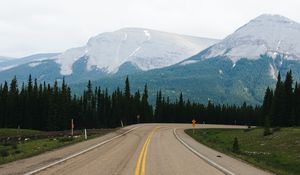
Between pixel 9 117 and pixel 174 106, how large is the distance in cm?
6084

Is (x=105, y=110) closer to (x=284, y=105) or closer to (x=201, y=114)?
(x=201, y=114)

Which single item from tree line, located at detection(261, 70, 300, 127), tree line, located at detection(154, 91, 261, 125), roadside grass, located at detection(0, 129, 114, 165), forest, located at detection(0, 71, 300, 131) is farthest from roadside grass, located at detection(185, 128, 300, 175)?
tree line, located at detection(154, 91, 261, 125)

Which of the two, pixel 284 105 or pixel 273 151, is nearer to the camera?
pixel 273 151

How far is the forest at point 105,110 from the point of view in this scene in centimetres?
9544

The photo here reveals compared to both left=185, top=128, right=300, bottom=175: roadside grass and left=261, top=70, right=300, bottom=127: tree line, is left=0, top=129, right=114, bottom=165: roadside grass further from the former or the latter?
left=261, top=70, right=300, bottom=127: tree line

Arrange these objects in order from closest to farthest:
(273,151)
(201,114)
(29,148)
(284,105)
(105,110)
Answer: (273,151) < (29,148) < (284,105) < (105,110) < (201,114)

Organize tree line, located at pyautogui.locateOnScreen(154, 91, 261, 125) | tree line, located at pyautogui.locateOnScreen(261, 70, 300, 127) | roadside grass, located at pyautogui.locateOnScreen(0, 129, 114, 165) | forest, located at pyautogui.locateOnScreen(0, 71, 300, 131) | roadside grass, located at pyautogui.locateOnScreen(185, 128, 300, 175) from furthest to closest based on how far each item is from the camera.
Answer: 1. tree line, located at pyautogui.locateOnScreen(154, 91, 261, 125)
2. forest, located at pyautogui.locateOnScreen(0, 71, 300, 131)
3. tree line, located at pyautogui.locateOnScreen(261, 70, 300, 127)
4. roadside grass, located at pyautogui.locateOnScreen(185, 128, 300, 175)
5. roadside grass, located at pyautogui.locateOnScreen(0, 129, 114, 165)

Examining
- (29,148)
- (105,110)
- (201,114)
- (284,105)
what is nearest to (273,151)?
(29,148)

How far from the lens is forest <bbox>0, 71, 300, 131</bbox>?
95438 millimetres

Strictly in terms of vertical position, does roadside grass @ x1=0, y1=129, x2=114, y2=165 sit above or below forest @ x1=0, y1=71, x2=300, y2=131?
below

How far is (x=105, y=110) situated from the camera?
144000 mm

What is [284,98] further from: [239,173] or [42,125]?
[239,173]

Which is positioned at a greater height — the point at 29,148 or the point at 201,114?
the point at 201,114

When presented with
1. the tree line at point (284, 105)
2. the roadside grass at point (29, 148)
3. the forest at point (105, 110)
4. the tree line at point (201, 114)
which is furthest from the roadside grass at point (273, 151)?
the tree line at point (201, 114)
